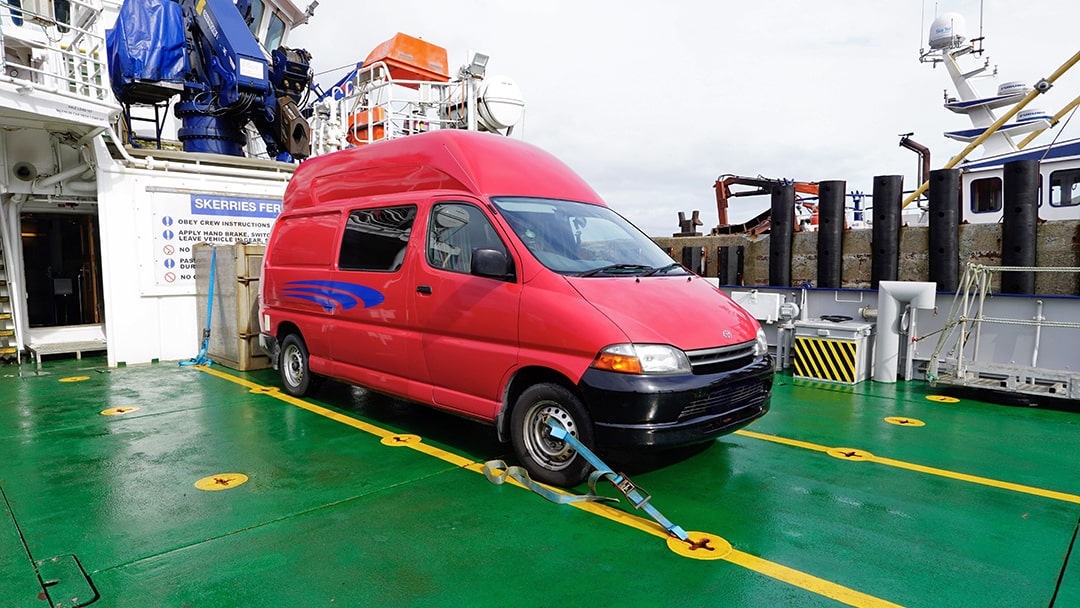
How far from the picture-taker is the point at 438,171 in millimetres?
5277

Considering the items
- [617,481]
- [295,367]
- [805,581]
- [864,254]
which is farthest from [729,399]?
[864,254]

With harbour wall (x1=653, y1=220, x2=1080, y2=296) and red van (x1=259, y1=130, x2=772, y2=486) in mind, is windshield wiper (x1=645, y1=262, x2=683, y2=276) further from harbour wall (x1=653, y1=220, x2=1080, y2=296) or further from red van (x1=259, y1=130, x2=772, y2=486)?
harbour wall (x1=653, y1=220, x2=1080, y2=296)

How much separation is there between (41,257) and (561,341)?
11033 mm

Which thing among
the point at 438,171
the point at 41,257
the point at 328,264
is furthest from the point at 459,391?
the point at 41,257

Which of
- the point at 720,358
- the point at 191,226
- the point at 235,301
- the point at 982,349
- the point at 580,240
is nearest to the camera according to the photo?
the point at 720,358

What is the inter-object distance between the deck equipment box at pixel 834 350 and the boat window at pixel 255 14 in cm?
1266

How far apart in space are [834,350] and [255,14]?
1333cm

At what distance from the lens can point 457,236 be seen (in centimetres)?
484

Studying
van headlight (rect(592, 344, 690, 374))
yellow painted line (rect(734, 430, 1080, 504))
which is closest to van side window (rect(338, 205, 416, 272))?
van headlight (rect(592, 344, 690, 374))

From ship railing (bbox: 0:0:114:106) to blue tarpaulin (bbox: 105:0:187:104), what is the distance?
0.45 metres

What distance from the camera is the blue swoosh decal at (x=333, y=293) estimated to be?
553cm

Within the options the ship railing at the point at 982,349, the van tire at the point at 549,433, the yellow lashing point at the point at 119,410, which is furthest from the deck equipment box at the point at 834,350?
the yellow lashing point at the point at 119,410

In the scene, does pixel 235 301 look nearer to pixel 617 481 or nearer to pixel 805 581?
pixel 617 481

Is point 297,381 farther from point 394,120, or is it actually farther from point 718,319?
point 394,120
